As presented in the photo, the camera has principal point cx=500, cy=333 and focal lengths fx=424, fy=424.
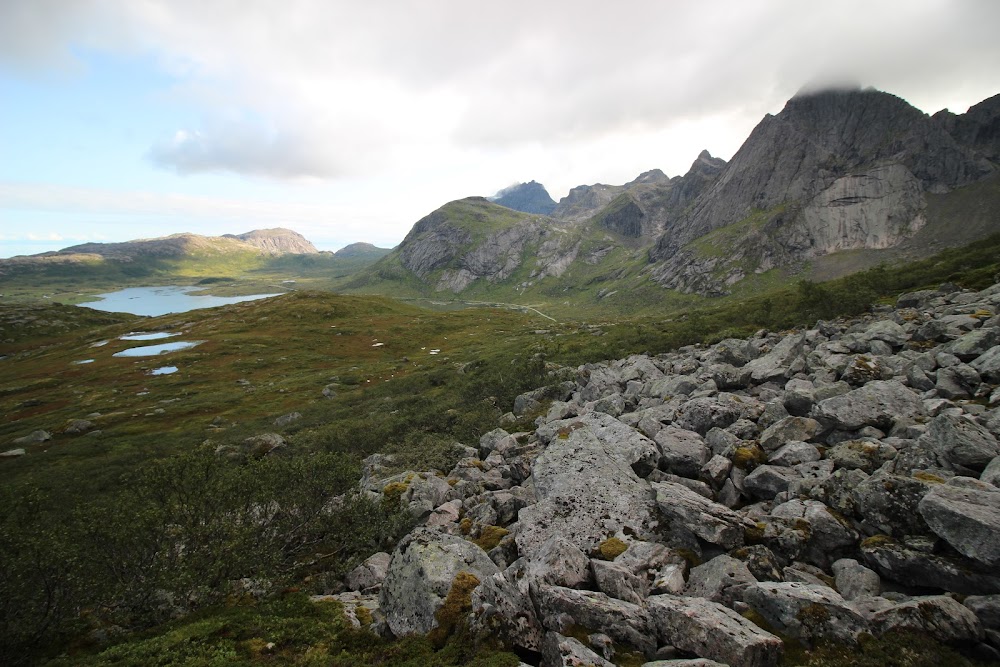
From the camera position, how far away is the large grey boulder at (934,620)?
10.2 m

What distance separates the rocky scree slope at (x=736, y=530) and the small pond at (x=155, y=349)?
496ft

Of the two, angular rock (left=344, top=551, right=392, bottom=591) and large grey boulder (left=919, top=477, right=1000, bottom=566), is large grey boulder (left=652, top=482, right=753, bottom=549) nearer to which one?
large grey boulder (left=919, top=477, right=1000, bottom=566)

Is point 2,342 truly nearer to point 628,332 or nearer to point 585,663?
point 628,332

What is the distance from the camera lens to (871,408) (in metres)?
20.6

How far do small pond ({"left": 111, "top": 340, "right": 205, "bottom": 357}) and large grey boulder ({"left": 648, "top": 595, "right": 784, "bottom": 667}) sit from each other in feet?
552

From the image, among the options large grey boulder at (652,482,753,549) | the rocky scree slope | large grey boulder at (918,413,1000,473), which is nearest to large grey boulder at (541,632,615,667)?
the rocky scree slope

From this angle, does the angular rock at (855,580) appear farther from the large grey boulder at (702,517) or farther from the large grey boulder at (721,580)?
the large grey boulder at (702,517)

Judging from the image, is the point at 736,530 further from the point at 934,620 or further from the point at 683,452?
the point at 683,452

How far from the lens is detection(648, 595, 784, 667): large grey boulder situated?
10.8m

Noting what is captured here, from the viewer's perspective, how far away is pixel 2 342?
16838cm

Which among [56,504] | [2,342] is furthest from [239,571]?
[2,342]

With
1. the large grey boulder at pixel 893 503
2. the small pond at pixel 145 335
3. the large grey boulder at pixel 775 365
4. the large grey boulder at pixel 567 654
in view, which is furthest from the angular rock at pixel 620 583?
the small pond at pixel 145 335

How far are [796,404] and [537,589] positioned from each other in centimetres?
1861

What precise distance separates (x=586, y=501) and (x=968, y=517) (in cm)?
1233
